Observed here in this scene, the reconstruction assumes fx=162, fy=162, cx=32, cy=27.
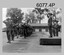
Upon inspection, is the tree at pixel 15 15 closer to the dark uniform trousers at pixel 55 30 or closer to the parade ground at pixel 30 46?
the parade ground at pixel 30 46

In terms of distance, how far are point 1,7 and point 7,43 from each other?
1565 millimetres

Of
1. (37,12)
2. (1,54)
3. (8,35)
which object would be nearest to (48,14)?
(37,12)

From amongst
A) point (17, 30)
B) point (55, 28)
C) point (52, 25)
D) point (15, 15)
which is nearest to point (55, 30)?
point (55, 28)

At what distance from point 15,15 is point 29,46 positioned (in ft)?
4.91

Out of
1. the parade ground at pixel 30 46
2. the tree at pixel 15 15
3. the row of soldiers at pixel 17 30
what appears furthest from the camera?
the row of soldiers at pixel 17 30

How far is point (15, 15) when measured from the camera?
7.14 metres

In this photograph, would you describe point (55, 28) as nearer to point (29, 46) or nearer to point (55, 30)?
point (55, 30)

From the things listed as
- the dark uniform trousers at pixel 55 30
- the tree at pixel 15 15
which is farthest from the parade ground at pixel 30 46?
the tree at pixel 15 15

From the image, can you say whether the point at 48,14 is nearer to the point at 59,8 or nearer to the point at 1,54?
the point at 59,8

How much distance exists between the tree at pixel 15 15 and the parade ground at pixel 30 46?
2.47 ft

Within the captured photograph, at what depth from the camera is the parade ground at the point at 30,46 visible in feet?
22.5

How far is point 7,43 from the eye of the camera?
6996 mm

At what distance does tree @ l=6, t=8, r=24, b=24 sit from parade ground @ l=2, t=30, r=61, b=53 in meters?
0.75

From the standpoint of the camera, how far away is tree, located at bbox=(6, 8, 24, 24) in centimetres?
696
